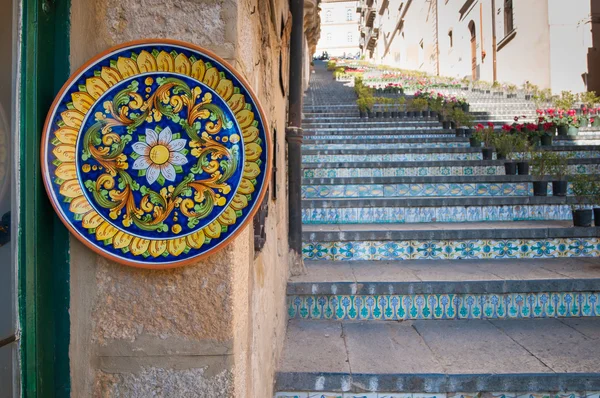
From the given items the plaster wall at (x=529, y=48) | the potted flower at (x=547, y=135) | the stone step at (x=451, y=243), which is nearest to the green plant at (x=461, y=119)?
the potted flower at (x=547, y=135)

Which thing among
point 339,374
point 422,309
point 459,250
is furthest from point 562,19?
point 339,374

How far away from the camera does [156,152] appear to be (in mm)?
1022

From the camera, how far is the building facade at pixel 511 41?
10258 millimetres

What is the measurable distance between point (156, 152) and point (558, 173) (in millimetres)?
4197

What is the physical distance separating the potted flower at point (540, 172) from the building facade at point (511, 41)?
7.57 m

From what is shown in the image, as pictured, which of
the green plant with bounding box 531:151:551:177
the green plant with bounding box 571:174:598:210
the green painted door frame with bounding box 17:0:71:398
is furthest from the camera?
the green plant with bounding box 531:151:551:177

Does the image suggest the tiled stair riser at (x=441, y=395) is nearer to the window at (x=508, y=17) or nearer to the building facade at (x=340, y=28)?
the window at (x=508, y=17)

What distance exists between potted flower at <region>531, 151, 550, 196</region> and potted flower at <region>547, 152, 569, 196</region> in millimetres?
56

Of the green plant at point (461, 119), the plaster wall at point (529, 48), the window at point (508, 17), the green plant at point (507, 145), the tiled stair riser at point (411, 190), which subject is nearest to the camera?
the tiled stair riser at point (411, 190)

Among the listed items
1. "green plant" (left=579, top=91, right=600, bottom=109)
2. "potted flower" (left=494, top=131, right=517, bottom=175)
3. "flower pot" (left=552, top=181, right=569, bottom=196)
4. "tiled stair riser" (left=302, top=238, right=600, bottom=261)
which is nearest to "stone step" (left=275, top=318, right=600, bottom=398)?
"tiled stair riser" (left=302, top=238, right=600, bottom=261)

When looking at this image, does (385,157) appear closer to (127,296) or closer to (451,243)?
(451,243)

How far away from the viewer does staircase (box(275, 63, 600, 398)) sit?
5.89ft

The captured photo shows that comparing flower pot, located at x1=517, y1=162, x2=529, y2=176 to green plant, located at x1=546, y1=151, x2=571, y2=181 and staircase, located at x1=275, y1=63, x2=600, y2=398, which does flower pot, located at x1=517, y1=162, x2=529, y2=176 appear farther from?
staircase, located at x1=275, y1=63, x2=600, y2=398

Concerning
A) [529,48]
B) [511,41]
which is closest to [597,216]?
[529,48]
